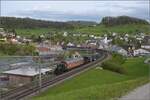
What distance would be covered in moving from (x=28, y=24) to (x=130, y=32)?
5821 centimetres

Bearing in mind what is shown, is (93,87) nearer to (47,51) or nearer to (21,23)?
(47,51)

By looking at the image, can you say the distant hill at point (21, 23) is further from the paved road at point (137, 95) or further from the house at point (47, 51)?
the paved road at point (137, 95)

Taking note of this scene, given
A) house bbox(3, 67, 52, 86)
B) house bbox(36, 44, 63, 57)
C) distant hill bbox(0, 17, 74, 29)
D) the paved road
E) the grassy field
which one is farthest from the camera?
distant hill bbox(0, 17, 74, 29)

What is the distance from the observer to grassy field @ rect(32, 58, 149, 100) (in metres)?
20.0

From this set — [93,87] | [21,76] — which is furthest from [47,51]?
[93,87]

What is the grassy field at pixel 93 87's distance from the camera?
65.5ft

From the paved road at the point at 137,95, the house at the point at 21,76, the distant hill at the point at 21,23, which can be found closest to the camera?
the paved road at the point at 137,95

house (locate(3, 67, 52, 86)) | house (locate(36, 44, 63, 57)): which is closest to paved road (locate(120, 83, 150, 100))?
house (locate(3, 67, 52, 86))

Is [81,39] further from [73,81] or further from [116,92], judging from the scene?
[116,92]

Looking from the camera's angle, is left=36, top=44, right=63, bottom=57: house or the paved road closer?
the paved road

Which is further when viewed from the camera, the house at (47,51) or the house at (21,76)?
the house at (47,51)

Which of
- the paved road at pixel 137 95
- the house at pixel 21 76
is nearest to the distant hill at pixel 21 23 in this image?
the house at pixel 21 76

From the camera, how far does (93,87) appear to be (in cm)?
2641

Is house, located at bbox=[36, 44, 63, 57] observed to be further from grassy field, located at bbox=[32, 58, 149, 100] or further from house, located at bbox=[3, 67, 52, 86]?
house, located at bbox=[3, 67, 52, 86]
